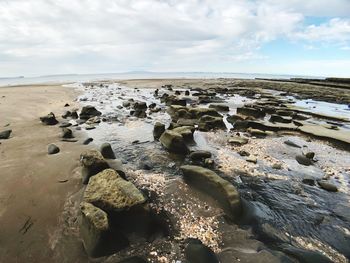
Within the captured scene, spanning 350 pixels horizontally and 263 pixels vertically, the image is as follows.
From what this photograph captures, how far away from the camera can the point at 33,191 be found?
6527mm

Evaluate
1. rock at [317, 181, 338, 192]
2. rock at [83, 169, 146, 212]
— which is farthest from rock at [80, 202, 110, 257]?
rock at [317, 181, 338, 192]

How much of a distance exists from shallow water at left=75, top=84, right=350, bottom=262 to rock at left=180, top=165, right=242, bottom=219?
41cm

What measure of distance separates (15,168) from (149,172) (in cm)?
404

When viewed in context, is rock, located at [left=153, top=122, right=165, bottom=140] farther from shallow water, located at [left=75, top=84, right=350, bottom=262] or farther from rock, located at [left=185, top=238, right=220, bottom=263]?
rock, located at [left=185, top=238, right=220, bottom=263]

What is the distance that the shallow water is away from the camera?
532 centimetres

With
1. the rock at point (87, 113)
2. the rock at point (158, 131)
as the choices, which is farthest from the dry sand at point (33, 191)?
the rock at point (87, 113)

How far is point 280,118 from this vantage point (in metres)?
15.6

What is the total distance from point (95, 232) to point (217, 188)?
9.75 feet

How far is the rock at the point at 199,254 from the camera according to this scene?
438 centimetres

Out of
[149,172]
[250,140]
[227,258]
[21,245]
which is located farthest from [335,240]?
[250,140]

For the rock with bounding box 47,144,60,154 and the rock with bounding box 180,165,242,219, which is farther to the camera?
the rock with bounding box 47,144,60,154

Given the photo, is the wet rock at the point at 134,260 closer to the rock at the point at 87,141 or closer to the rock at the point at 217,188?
the rock at the point at 217,188

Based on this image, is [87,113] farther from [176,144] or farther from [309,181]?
[309,181]

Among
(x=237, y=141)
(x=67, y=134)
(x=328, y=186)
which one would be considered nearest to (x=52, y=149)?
(x=67, y=134)
